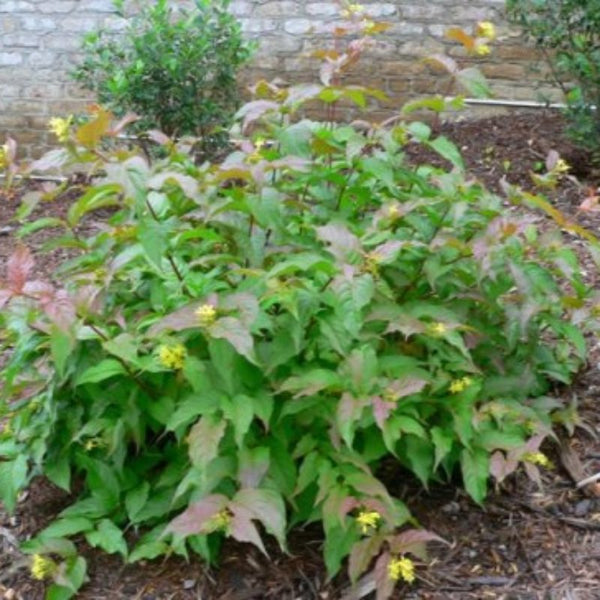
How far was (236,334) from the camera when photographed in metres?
2.40

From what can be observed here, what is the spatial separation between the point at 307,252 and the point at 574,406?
1.05 meters

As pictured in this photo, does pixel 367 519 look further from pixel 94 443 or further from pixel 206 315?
pixel 94 443

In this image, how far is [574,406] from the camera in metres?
3.22

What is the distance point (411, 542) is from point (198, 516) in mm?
578

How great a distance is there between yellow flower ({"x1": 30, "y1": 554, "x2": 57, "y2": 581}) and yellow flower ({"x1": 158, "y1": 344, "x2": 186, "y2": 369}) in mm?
693

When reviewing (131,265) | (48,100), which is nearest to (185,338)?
(131,265)

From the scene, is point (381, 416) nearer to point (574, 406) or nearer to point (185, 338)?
point (185, 338)

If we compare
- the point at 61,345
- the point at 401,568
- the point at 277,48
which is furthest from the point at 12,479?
the point at 277,48

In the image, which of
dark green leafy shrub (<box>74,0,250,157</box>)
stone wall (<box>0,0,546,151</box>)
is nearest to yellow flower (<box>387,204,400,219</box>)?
dark green leafy shrub (<box>74,0,250,157</box>)

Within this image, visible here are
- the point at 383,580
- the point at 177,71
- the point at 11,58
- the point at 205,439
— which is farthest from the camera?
the point at 11,58

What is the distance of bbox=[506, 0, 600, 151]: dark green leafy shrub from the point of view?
18.3ft

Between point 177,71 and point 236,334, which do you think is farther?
point 177,71

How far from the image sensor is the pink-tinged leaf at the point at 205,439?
8.08 ft

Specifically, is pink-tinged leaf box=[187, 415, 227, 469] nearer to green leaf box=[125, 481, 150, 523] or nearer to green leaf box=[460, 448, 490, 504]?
green leaf box=[125, 481, 150, 523]
